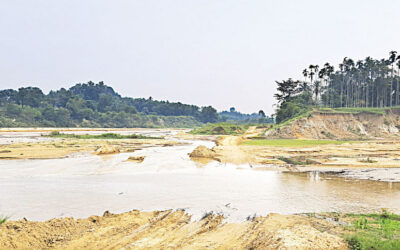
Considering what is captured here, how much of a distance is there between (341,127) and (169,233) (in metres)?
63.5

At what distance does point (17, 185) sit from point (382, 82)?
104231mm

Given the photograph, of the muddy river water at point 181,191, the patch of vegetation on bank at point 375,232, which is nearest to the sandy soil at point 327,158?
the muddy river water at point 181,191

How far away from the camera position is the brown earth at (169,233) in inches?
282

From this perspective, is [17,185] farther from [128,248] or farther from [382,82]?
[382,82]

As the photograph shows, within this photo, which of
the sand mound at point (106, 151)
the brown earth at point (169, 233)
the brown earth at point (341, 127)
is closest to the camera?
the brown earth at point (169, 233)

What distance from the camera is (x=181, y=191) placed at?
49.4 feet

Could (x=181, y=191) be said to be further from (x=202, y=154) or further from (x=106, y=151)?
(x=106, y=151)

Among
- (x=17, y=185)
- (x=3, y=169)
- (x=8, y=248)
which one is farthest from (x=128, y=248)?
(x=3, y=169)

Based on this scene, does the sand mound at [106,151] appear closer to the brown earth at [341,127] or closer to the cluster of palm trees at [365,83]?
the brown earth at [341,127]

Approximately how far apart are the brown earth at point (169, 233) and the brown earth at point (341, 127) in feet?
161

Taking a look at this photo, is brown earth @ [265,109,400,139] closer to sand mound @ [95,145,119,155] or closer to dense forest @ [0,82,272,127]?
sand mound @ [95,145,119,155]

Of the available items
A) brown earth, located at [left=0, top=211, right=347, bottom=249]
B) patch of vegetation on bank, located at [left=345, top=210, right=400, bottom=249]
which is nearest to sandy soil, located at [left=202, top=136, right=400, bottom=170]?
patch of vegetation on bank, located at [left=345, top=210, right=400, bottom=249]

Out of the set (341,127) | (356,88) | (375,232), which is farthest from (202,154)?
(356,88)

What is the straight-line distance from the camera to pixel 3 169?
21734 mm
